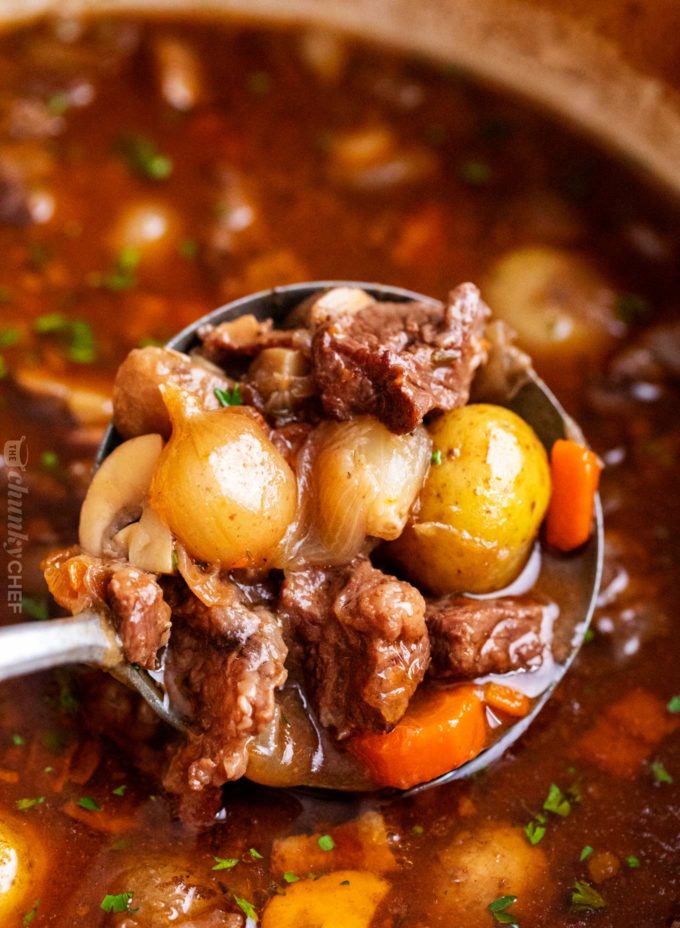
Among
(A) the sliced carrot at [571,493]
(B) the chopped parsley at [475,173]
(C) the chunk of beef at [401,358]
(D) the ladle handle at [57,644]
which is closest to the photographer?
(D) the ladle handle at [57,644]

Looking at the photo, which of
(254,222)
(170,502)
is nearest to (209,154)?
(254,222)

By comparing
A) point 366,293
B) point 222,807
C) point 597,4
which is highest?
point 597,4

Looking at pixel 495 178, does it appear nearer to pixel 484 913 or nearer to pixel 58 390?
pixel 58 390

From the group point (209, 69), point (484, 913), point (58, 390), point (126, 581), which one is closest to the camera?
point (126, 581)

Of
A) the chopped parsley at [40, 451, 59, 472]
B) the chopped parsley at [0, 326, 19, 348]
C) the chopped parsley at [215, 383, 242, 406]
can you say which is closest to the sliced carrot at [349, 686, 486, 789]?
the chopped parsley at [215, 383, 242, 406]

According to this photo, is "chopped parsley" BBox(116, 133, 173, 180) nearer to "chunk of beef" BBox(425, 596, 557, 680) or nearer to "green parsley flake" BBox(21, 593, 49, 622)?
"green parsley flake" BBox(21, 593, 49, 622)

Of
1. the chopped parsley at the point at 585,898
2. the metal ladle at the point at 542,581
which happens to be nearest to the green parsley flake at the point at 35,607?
the metal ladle at the point at 542,581

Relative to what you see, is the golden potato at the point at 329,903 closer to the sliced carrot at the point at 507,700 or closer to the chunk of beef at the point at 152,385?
the sliced carrot at the point at 507,700
